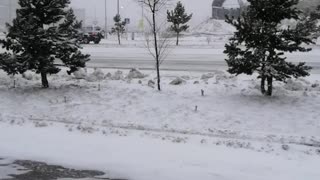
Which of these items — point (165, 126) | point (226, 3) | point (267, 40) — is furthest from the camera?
point (226, 3)

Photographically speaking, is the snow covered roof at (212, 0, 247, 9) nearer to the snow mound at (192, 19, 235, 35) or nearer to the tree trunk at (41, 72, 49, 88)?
the snow mound at (192, 19, 235, 35)

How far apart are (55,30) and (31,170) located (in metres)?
8.72

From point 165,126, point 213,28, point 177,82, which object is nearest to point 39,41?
point 177,82

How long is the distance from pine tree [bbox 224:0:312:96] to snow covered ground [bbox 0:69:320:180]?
0.87 metres

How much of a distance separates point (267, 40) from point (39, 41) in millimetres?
6883

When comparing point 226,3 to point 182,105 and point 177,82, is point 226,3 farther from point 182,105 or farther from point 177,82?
point 182,105

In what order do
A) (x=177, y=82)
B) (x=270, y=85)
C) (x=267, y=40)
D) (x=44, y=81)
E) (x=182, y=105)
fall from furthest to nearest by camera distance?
(x=177, y=82) < (x=44, y=81) < (x=270, y=85) < (x=267, y=40) < (x=182, y=105)

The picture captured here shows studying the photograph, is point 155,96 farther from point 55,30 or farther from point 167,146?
point 167,146

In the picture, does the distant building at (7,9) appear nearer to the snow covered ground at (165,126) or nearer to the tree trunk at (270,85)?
the snow covered ground at (165,126)

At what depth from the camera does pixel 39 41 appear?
1509 cm

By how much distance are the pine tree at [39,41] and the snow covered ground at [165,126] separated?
869mm

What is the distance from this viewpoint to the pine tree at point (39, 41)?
1510cm

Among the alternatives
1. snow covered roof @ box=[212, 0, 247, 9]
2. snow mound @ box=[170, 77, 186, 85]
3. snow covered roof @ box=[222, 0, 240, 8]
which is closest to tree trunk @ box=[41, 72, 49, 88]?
snow mound @ box=[170, 77, 186, 85]

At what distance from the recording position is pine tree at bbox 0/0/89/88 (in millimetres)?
15102
